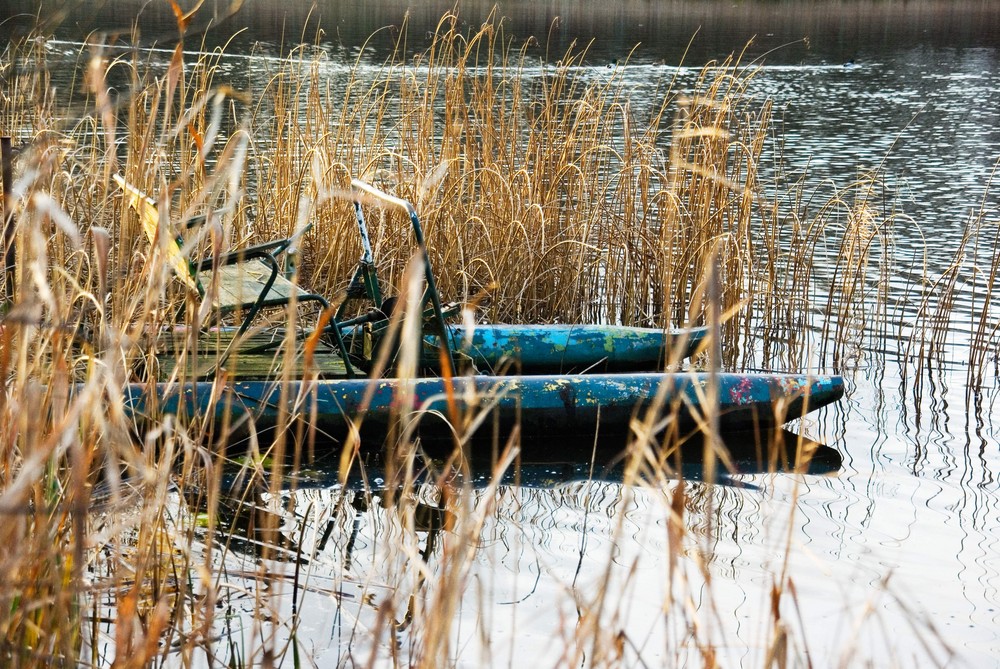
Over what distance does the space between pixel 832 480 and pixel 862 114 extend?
536 inches

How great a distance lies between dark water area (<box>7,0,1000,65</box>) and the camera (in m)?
23.7

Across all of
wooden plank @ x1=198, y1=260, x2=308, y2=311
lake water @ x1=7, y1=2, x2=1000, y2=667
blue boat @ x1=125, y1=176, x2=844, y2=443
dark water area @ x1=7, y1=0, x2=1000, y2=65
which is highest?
dark water area @ x1=7, y1=0, x2=1000, y2=65

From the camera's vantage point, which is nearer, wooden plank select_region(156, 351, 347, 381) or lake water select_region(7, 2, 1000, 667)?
lake water select_region(7, 2, 1000, 667)

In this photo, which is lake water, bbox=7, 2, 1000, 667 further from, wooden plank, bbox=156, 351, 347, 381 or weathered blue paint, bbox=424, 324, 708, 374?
weathered blue paint, bbox=424, 324, 708, 374

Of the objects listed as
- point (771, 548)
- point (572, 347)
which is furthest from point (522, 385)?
point (771, 548)

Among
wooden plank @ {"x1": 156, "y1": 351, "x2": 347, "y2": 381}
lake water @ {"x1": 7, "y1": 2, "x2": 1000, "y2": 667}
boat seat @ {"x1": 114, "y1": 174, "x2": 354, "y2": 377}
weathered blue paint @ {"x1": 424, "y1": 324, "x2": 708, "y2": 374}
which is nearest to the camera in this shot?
lake water @ {"x1": 7, "y1": 2, "x2": 1000, "y2": 667}

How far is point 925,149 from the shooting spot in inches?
523

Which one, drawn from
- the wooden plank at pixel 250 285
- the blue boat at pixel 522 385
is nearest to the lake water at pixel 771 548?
the blue boat at pixel 522 385

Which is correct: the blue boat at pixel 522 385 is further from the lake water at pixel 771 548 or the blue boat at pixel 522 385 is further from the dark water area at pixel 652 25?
the dark water area at pixel 652 25

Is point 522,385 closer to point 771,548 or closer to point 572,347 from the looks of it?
point 572,347

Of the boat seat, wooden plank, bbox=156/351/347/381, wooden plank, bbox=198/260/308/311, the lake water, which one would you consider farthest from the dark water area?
the lake water

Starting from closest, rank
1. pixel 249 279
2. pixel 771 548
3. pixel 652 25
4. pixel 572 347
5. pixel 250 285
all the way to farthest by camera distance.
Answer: pixel 771 548, pixel 250 285, pixel 249 279, pixel 572 347, pixel 652 25

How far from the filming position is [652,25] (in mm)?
33938

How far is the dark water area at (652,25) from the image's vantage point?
2372 centimetres
